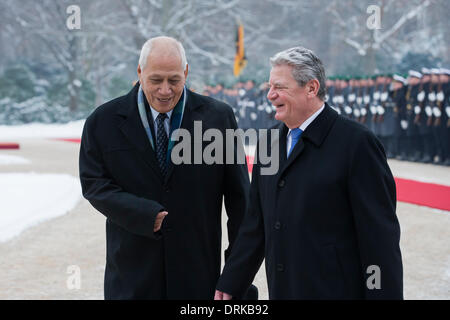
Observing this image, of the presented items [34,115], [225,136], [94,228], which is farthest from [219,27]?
[225,136]

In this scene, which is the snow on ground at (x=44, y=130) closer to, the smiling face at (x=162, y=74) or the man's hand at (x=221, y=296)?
the smiling face at (x=162, y=74)

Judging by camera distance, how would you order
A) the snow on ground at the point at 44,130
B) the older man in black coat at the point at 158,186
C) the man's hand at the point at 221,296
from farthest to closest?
1. the snow on ground at the point at 44,130
2. the older man in black coat at the point at 158,186
3. the man's hand at the point at 221,296

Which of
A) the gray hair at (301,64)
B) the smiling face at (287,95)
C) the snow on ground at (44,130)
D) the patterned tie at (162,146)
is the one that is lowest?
the snow on ground at (44,130)

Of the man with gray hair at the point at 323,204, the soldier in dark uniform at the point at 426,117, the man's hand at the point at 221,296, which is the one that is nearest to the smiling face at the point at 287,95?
the man with gray hair at the point at 323,204

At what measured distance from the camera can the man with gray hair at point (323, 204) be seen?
243 cm

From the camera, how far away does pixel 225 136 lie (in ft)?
9.98

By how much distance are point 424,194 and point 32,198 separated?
5485mm

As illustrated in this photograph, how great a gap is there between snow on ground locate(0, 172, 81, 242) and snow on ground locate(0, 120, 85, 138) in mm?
15837

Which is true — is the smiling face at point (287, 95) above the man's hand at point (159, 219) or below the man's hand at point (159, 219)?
above

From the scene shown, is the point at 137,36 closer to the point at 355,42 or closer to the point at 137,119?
the point at 355,42

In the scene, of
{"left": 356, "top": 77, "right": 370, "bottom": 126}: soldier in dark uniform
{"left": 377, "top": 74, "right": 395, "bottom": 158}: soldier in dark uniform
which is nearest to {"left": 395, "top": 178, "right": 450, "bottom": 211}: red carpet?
{"left": 377, "top": 74, "right": 395, "bottom": 158}: soldier in dark uniform

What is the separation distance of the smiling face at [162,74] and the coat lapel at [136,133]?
153 millimetres

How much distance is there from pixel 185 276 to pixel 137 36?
3526 centimetres

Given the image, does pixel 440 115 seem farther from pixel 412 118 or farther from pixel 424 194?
pixel 424 194
